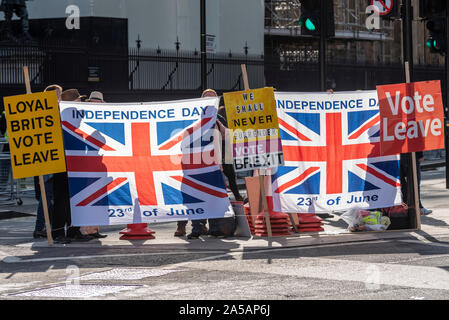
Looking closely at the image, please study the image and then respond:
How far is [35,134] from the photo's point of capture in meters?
11.1

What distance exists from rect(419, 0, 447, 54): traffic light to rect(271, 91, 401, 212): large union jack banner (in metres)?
5.32

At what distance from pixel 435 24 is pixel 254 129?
7.53m

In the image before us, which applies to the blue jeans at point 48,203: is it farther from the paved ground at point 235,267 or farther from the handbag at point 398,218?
the handbag at point 398,218

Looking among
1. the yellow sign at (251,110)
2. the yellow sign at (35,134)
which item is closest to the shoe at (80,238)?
the yellow sign at (35,134)

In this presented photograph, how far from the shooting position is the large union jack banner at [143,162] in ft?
37.5

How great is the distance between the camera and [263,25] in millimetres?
36844

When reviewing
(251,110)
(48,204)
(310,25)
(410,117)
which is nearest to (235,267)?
(251,110)

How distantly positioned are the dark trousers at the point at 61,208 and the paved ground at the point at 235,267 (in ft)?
1.10

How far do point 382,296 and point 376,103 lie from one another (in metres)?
4.83

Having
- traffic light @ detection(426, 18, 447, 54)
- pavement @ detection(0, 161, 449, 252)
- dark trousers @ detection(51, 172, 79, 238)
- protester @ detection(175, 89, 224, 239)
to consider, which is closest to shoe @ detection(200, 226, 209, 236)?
protester @ detection(175, 89, 224, 239)

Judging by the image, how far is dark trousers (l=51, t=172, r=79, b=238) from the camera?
11.6m

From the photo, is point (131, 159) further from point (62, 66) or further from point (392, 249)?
point (62, 66)

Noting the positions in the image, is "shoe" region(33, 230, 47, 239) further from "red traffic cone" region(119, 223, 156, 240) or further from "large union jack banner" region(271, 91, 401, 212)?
"large union jack banner" region(271, 91, 401, 212)

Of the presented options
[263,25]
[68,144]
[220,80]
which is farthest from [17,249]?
[263,25]
